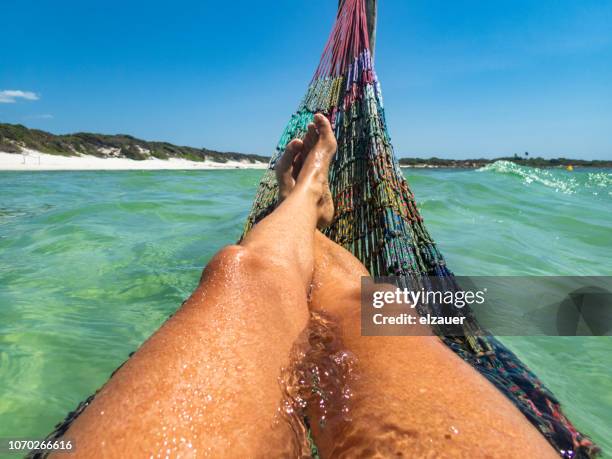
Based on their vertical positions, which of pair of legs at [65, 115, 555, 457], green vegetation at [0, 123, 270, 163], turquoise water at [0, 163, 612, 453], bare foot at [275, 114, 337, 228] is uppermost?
green vegetation at [0, 123, 270, 163]

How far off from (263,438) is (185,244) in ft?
8.66

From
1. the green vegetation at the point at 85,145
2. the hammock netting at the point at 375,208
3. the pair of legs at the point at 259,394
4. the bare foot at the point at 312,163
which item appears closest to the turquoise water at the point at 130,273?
the hammock netting at the point at 375,208

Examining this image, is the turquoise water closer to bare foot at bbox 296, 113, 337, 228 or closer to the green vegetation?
bare foot at bbox 296, 113, 337, 228

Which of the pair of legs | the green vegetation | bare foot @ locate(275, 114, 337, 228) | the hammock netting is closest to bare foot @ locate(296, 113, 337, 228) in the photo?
bare foot @ locate(275, 114, 337, 228)

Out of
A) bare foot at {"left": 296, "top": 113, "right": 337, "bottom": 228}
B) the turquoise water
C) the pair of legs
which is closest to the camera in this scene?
the pair of legs

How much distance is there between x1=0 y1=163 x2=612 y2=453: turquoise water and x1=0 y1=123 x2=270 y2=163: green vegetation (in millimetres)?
13781

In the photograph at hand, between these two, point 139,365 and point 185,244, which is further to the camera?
point 185,244

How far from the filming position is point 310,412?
2.66ft

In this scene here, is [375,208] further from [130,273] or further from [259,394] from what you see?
[130,273]

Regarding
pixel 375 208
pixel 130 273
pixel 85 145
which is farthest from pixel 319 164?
pixel 85 145

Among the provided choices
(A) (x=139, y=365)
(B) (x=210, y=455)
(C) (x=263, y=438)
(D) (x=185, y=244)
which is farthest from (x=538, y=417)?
(D) (x=185, y=244)

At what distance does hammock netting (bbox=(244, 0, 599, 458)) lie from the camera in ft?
3.53

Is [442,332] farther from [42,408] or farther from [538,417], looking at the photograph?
[42,408]

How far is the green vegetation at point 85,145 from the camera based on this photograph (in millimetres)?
15734
